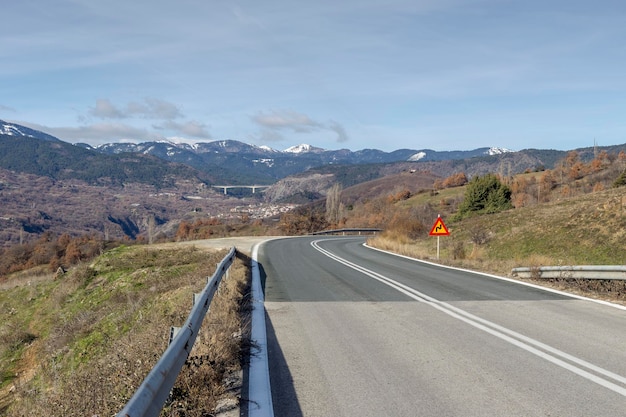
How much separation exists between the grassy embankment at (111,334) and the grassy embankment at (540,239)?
9.50 m

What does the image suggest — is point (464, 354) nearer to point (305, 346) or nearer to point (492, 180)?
point (305, 346)

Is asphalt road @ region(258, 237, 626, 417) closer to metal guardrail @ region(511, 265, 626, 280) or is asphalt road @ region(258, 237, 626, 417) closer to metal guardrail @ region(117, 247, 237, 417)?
metal guardrail @ region(117, 247, 237, 417)

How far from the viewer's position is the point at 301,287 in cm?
1243

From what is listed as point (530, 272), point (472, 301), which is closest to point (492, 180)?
point (530, 272)

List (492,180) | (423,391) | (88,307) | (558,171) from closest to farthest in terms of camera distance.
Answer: (423,391) → (88,307) → (492,180) → (558,171)

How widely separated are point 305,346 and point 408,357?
1383mm

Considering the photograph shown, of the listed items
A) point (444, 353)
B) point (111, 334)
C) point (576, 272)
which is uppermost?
point (576, 272)

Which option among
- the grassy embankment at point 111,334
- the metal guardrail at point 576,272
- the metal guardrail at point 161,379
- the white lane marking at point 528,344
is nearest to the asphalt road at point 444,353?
the white lane marking at point 528,344

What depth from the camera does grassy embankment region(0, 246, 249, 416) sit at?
15.5 feet

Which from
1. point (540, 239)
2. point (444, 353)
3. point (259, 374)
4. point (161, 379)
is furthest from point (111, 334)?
point (540, 239)

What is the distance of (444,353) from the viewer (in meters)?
6.21

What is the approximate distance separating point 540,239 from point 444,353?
23016 millimetres

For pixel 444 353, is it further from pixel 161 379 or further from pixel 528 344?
pixel 161 379

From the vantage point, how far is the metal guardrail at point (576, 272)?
1029 centimetres
